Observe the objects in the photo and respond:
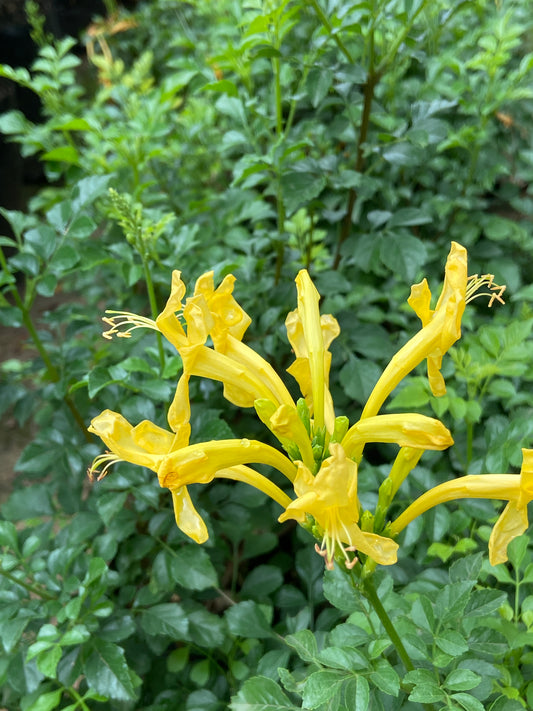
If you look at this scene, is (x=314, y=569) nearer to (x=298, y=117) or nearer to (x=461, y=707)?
(x=461, y=707)

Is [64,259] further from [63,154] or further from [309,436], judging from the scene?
[309,436]

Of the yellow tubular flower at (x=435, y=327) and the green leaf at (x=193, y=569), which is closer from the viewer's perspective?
the yellow tubular flower at (x=435, y=327)

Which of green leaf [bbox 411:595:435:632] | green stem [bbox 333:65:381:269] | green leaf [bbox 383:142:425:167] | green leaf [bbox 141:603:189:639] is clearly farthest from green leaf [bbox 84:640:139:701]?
green leaf [bbox 383:142:425:167]

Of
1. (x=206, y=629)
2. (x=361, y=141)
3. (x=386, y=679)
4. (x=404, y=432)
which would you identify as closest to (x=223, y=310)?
(x=404, y=432)

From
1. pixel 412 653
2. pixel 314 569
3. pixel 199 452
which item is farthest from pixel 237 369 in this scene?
pixel 314 569

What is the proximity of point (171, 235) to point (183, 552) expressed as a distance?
0.99 metres

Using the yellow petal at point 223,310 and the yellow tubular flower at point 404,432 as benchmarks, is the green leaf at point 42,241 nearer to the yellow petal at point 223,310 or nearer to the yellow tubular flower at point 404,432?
the yellow petal at point 223,310

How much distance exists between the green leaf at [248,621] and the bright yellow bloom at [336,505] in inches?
26.2

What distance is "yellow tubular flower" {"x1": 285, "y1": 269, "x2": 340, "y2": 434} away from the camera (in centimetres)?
98

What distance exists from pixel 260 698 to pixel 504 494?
0.58m

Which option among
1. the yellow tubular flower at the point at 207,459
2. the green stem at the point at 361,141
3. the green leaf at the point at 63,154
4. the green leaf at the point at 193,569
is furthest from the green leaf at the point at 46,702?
the green leaf at the point at 63,154

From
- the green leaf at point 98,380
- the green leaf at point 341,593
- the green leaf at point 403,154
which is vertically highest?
the green leaf at point 403,154

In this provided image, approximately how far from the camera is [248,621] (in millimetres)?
1367

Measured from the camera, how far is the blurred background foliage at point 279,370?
1152 millimetres
